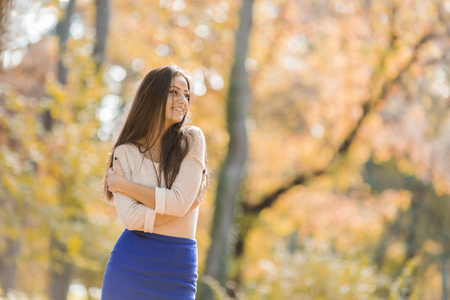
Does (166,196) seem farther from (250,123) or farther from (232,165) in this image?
(250,123)

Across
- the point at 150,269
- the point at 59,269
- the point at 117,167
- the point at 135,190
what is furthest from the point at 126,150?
the point at 59,269

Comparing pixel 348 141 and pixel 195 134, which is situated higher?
pixel 348 141

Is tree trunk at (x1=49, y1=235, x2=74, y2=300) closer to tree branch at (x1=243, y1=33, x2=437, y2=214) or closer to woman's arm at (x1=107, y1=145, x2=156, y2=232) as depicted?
tree branch at (x1=243, y1=33, x2=437, y2=214)

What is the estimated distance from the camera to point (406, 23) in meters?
11.6

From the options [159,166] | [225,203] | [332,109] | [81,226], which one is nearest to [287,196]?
[332,109]

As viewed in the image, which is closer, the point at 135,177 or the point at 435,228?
the point at 135,177

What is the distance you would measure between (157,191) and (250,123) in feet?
37.0

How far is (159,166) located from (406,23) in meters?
10.2

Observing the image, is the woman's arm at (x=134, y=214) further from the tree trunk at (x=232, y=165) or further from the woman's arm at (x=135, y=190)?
the tree trunk at (x=232, y=165)

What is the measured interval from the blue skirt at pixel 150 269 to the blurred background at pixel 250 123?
615 centimetres

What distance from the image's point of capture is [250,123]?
13.6m

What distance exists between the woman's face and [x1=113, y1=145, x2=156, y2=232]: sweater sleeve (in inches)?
10.7

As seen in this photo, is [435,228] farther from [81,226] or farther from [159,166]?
[159,166]

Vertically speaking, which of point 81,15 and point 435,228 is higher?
point 81,15
